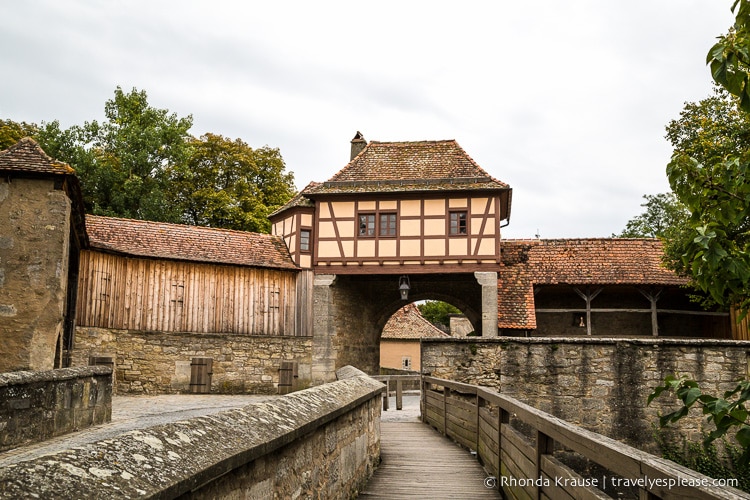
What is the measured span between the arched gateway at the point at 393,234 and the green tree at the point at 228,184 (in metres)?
9.02

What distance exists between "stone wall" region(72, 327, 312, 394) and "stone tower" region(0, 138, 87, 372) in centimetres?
515

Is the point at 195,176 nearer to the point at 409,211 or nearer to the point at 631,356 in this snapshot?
the point at 409,211

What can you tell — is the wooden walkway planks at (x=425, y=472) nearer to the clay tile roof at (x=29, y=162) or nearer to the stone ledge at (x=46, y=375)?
the stone ledge at (x=46, y=375)

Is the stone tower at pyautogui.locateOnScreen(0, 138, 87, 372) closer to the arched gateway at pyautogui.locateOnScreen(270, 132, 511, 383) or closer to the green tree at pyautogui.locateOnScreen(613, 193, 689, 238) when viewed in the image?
the arched gateway at pyautogui.locateOnScreen(270, 132, 511, 383)

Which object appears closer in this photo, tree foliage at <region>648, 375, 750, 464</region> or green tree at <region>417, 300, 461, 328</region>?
tree foliage at <region>648, 375, 750, 464</region>

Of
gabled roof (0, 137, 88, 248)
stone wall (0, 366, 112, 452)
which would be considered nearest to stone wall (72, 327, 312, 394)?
gabled roof (0, 137, 88, 248)

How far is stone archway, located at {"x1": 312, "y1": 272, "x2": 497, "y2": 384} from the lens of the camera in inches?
805

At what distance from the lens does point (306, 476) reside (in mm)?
4016

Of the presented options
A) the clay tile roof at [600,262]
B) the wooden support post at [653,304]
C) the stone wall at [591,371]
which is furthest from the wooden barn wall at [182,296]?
the wooden support post at [653,304]

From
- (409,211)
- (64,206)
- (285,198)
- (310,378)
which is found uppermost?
(285,198)

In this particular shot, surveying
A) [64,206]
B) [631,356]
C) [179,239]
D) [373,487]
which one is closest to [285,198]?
[179,239]

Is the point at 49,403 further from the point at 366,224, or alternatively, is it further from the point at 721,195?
the point at 366,224

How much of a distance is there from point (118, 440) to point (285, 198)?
30558mm

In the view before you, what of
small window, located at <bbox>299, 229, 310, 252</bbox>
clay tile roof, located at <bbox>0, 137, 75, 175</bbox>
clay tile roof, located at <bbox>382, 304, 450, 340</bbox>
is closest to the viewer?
clay tile roof, located at <bbox>0, 137, 75, 175</bbox>
